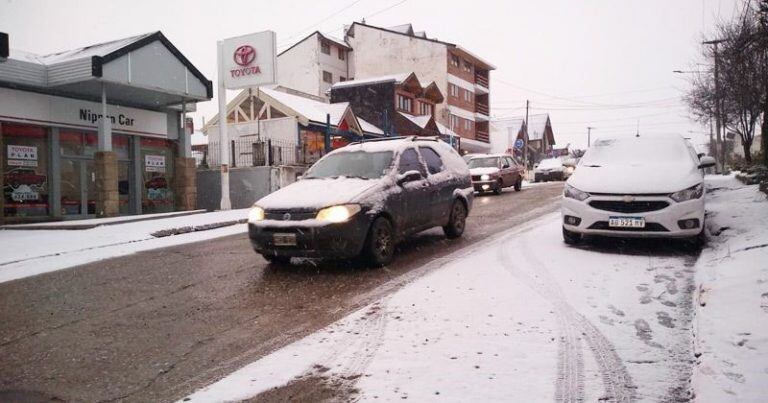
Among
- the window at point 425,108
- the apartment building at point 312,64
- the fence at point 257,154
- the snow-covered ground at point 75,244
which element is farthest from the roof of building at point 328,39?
the snow-covered ground at point 75,244

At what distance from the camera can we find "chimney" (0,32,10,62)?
10141 millimetres

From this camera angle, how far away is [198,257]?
8242 mm

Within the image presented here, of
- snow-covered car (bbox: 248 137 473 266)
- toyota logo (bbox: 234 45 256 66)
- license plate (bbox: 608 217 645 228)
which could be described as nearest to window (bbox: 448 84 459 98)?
toyota logo (bbox: 234 45 256 66)

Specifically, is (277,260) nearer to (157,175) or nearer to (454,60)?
(157,175)

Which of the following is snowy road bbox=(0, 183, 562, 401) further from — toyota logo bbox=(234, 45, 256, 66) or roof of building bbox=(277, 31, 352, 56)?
roof of building bbox=(277, 31, 352, 56)

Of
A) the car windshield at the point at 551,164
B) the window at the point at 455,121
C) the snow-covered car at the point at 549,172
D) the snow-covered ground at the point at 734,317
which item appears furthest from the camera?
the window at the point at 455,121

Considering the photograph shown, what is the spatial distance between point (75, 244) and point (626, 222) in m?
10.3

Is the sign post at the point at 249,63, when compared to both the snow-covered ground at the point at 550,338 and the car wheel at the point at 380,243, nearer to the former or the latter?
the car wheel at the point at 380,243

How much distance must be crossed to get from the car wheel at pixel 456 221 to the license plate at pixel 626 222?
2.59 m

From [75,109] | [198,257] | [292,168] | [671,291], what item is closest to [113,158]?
[75,109]

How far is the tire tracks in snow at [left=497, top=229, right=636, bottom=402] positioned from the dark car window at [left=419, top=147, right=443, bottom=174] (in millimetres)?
3050

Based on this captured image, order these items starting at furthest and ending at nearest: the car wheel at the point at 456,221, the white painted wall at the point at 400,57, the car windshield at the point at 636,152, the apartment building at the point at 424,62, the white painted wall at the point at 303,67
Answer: the white painted wall at the point at 303,67 → the apartment building at the point at 424,62 → the white painted wall at the point at 400,57 → the car wheel at the point at 456,221 → the car windshield at the point at 636,152

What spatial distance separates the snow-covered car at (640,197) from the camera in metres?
6.64

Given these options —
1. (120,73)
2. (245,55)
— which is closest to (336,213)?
(120,73)
